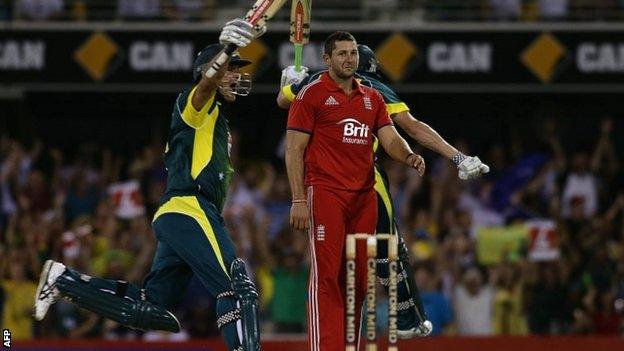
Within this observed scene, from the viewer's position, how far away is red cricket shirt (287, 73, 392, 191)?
1141 cm

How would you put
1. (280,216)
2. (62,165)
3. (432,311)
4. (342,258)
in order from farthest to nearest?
(62,165) → (280,216) → (432,311) → (342,258)

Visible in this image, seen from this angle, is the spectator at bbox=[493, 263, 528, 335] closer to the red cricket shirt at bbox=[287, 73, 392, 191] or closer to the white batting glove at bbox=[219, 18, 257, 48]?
the red cricket shirt at bbox=[287, 73, 392, 191]

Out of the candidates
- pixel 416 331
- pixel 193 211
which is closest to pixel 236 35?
pixel 193 211

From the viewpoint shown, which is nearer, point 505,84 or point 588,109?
point 505,84

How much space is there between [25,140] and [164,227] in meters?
11.3

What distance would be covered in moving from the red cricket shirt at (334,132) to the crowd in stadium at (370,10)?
9300 millimetres

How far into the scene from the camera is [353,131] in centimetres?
1143

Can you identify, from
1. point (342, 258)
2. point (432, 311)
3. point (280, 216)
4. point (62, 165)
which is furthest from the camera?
point (62, 165)

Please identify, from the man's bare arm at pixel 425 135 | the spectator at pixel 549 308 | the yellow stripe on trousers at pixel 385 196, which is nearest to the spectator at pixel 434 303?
the spectator at pixel 549 308

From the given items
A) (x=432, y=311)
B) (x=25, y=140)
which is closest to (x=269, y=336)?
(x=432, y=311)

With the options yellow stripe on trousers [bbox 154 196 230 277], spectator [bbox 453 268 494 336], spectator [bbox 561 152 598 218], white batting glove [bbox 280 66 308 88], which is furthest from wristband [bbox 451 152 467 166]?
spectator [bbox 561 152 598 218]

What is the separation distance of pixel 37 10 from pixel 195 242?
10.2 m

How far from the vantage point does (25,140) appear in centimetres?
2250

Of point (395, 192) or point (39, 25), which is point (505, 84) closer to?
point (395, 192)
